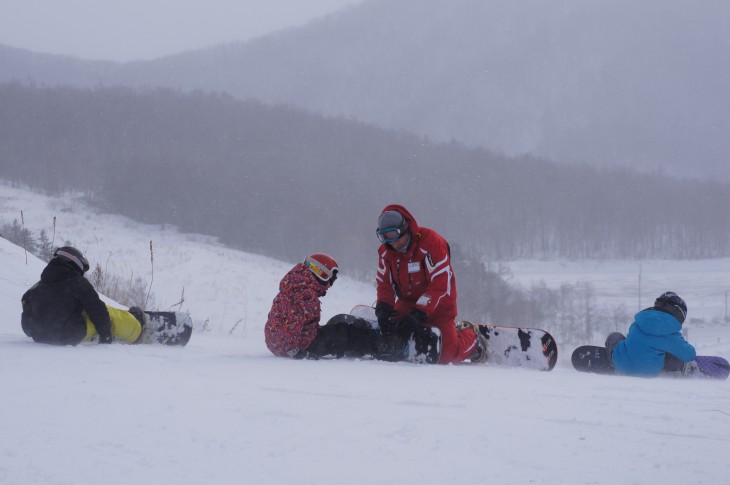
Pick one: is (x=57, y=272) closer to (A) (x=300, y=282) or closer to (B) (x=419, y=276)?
(A) (x=300, y=282)

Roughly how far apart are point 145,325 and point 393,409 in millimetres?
3216

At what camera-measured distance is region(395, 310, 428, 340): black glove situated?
4676 mm

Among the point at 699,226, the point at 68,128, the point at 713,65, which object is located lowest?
the point at 699,226

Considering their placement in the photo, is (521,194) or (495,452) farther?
(521,194)

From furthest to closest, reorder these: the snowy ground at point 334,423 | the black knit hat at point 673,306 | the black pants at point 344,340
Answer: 1. the black knit hat at point 673,306
2. the black pants at point 344,340
3. the snowy ground at point 334,423

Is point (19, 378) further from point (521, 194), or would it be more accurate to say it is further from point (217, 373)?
point (521, 194)

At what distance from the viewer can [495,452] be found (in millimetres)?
2297

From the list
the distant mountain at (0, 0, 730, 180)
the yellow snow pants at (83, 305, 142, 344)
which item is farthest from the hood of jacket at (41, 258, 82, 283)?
the distant mountain at (0, 0, 730, 180)

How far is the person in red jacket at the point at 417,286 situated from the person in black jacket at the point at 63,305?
231 cm

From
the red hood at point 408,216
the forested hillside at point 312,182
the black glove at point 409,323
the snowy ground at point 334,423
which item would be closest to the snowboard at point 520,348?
the black glove at point 409,323

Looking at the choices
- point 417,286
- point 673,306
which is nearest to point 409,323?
point 417,286

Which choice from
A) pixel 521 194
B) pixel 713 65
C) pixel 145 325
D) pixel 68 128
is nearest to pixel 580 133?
pixel 713 65

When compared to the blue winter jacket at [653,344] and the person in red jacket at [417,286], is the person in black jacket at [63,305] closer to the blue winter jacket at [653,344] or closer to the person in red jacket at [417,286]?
the person in red jacket at [417,286]

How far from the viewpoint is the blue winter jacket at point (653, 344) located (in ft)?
16.2
